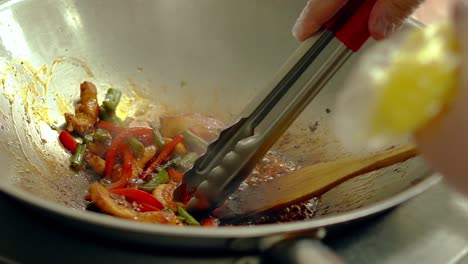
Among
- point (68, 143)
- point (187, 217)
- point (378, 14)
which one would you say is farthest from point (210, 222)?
point (378, 14)

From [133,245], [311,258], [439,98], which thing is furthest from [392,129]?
[133,245]

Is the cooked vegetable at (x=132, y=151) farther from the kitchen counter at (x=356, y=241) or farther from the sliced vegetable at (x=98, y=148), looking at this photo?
the kitchen counter at (x=356, y=241)

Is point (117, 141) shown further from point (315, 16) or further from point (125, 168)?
point (315, 16)

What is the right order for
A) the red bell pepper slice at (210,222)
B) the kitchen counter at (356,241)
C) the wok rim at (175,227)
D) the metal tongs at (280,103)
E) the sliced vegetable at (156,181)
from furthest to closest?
the sliced vegetable at (156,181), the red bell pepper slice at (210,222), the metal tongs at (280,103), the kitchen counter at (356,241), the wok rim at (175,227)

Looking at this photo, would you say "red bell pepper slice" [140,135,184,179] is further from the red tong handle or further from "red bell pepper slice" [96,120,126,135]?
the red tong handle

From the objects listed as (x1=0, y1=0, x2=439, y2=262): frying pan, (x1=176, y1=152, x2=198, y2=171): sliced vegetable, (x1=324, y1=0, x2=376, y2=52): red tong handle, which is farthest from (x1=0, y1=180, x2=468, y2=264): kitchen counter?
(x1=176, y1=152, x2=198, y2=171): sliced vegetable

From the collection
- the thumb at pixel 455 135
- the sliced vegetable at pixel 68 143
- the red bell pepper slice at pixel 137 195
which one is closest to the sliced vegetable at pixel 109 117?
the sliced vegetable at pixel 68 143
